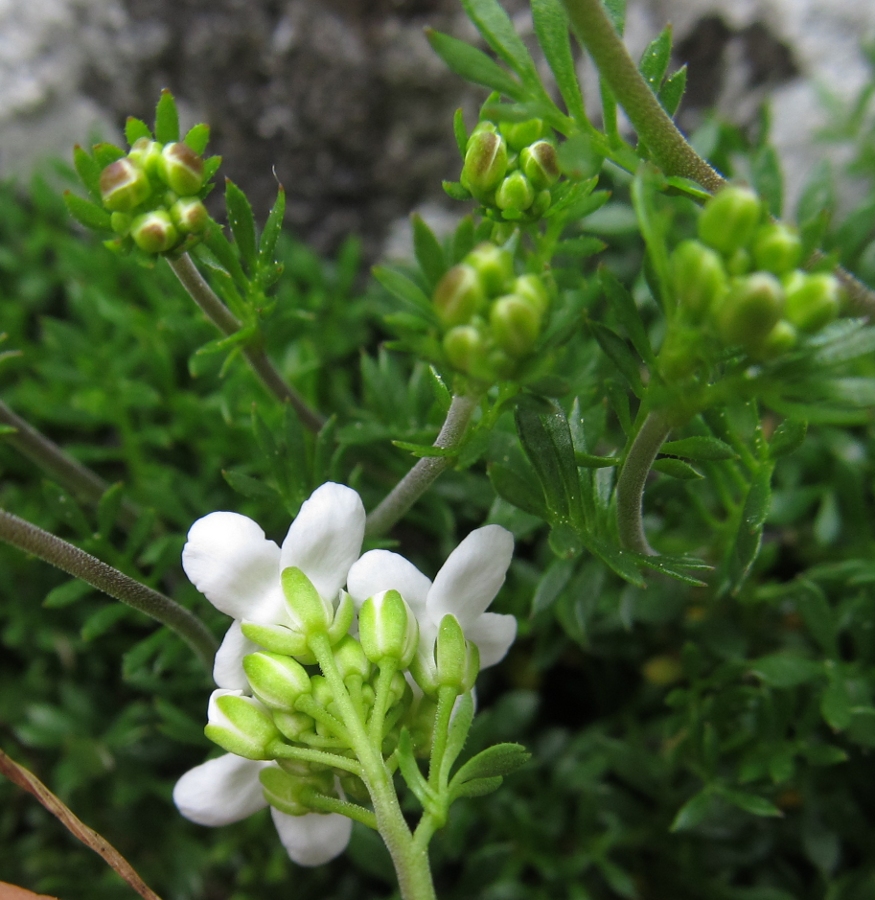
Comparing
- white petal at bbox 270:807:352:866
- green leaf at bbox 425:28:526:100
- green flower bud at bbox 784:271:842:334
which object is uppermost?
green leaf at bbox 425:28:526:100

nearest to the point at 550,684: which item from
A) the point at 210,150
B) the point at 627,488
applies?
the point at 627,488

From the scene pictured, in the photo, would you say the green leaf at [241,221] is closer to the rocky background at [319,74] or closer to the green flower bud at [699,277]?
the green flower bud at [699,277]

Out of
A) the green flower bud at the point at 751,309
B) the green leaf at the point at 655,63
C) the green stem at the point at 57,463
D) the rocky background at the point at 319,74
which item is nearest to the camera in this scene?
the green flower bud at the point at 751,309

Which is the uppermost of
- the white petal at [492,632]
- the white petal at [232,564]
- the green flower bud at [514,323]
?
the green flower bud at [514,323]

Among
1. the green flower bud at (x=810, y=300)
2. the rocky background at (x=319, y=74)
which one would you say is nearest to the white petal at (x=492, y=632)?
the green flower bud at (x=810, y=300)

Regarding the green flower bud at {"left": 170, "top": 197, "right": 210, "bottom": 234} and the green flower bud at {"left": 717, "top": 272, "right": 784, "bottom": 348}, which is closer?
the green flower bud at {"left": 717, "top": 272, "right": 784, "bottom": 348}

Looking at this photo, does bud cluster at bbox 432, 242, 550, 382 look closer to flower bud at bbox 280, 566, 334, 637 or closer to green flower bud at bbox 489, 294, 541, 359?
green flower bud at bbox 489, 294, 541, 359

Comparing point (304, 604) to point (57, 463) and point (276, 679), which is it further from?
point (57, 463)

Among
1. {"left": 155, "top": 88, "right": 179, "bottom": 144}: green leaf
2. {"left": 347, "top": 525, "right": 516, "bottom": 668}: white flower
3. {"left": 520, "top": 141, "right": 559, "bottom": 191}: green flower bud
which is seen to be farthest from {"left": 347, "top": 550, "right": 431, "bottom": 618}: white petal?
{"left": 155, "top": 88, "right": 179, "bottom": 144}: green leaf
